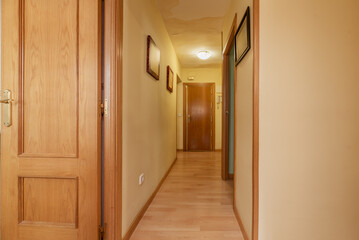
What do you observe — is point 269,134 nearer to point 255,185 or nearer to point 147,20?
point 255,185

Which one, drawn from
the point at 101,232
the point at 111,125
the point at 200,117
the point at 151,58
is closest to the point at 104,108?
the point at 111,125

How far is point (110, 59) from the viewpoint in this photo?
1.31 meters

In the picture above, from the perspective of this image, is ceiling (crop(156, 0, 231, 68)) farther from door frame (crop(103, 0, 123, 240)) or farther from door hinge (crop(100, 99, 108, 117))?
door hinge (crop(100, 99, 108, 117))

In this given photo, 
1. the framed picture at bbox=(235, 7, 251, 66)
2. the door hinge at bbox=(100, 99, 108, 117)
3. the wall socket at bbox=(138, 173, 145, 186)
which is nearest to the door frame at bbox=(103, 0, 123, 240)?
the door hinge at bbox=(100, 99, 108, 117)

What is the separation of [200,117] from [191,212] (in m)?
4.18

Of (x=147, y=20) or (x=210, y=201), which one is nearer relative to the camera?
(x=147, y=20)

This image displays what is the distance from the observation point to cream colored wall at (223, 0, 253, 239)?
1.45 metres

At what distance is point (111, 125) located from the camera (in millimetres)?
1315

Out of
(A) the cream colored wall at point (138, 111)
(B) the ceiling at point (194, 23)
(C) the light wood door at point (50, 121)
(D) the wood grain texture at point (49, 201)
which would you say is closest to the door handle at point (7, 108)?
(C) the light wood door at point (50, 121)

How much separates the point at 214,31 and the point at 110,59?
2646 mm

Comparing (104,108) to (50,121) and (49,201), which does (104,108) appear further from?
(49,201)

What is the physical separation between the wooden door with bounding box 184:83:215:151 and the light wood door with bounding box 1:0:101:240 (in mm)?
4815

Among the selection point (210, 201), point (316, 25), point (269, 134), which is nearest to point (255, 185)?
point (269, 134)

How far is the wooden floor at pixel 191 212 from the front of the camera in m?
1.62
